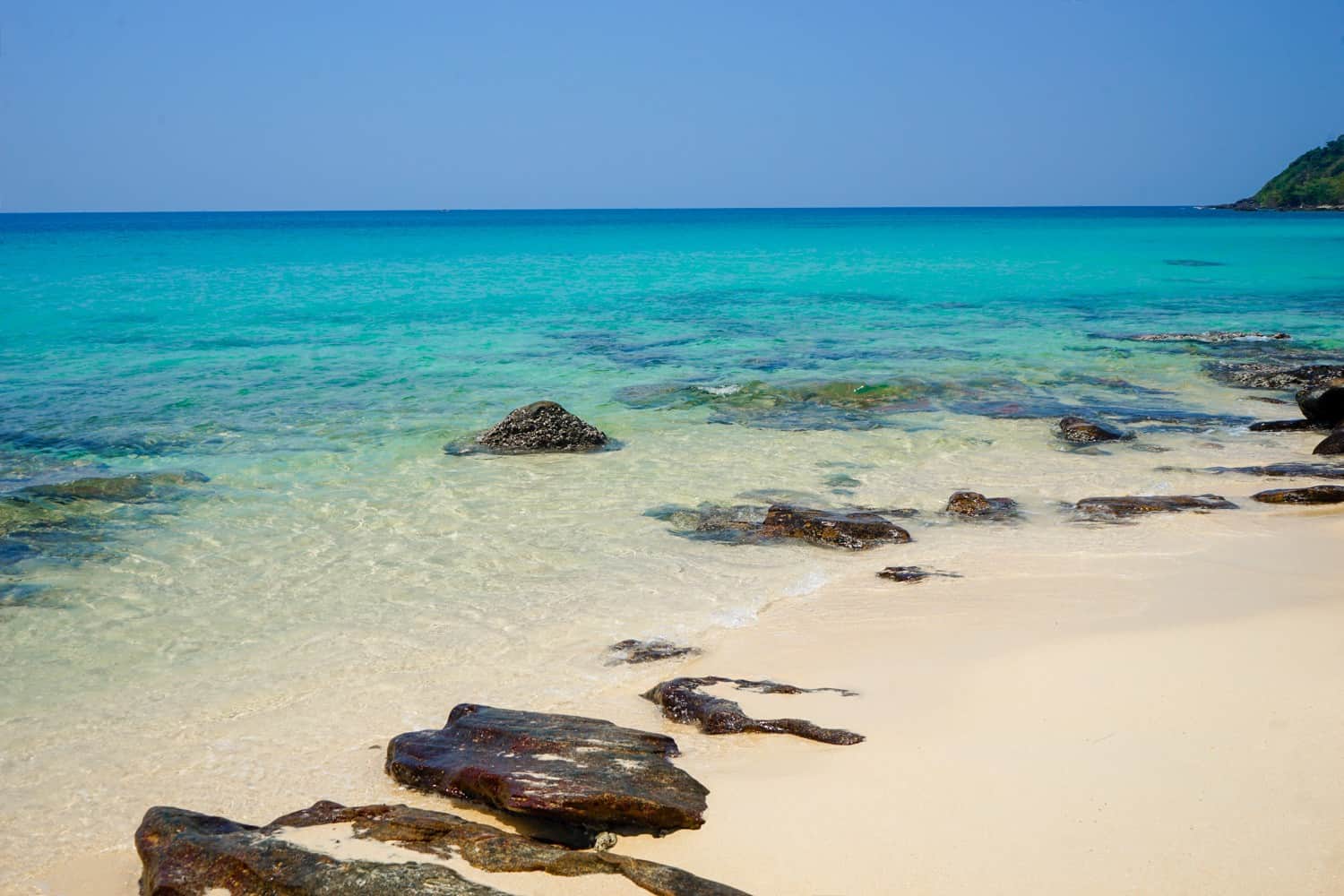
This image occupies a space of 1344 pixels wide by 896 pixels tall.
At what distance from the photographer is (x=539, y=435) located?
1345cm

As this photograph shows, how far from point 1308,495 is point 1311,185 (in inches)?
5807

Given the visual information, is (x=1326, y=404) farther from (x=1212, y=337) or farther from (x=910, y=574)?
(x=1212, y=337)

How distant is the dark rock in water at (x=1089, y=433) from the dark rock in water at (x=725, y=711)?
8.87 meters

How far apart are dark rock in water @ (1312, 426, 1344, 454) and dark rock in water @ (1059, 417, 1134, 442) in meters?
2.15

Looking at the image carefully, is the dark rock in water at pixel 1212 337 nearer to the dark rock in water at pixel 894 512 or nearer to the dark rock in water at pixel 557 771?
the dark rock in water at pixel 894 512

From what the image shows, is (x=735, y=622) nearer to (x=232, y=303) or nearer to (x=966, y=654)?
(x=966, y=654)

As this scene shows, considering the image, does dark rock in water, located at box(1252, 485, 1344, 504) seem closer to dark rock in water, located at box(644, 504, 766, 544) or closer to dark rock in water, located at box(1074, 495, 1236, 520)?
dark rock in water, located at box(1074, 495, 1236, 520)

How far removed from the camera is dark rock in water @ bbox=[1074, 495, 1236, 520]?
10312mm

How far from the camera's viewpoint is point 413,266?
53125 mm

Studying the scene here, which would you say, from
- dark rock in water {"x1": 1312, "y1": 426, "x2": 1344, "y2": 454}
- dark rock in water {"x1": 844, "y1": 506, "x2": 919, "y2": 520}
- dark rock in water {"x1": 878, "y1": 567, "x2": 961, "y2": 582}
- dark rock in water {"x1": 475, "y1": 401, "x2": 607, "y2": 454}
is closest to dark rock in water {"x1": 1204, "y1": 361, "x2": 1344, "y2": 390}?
dark rock in water {"x1": 1312, "y1": 426, "x2": 1344, "y2": 454}

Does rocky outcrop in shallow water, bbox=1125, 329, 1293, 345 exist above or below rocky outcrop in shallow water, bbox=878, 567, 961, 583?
above

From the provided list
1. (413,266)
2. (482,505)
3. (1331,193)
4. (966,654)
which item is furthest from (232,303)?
(1331,193)

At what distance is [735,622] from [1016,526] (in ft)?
12.1

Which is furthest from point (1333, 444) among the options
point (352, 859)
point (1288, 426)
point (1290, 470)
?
point (352, 859)
